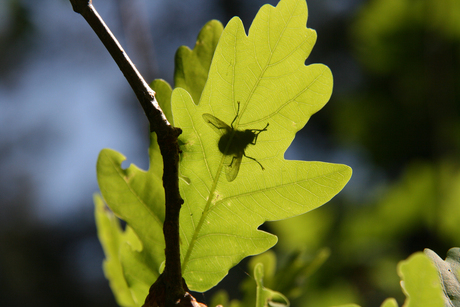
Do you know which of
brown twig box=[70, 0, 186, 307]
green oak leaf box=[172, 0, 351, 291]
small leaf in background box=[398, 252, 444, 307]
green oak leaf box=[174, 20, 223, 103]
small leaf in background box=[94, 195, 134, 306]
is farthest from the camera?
small leaf in background box=[94, 195, 134, 306]

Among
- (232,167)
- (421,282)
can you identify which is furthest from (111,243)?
(421,282)

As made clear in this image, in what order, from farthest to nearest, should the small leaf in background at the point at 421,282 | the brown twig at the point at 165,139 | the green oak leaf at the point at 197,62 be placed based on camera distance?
the green oak leaf at the point at 197,62, the brown twig at the point at 165,139, the small leaf in background at the point at 421,282

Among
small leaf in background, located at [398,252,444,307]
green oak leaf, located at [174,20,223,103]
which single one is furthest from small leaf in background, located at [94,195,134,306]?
small leaf in background, located at [398,252,444,307]

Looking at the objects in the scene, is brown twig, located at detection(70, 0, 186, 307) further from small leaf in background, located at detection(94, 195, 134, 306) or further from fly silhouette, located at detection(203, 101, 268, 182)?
small leaf in background, located at detection(94, 195, 134, 306)

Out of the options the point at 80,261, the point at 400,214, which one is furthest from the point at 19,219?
the point at 400,214

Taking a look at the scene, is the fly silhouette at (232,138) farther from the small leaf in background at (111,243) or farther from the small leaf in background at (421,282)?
the small leaf in background at (111,243)

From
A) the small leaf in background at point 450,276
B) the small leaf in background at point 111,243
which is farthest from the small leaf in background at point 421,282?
the small leaf in background at point 111,243
